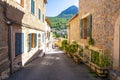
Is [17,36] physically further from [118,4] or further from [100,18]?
[118,4]

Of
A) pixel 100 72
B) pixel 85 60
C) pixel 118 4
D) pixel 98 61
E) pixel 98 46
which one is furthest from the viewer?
pixel 85 60

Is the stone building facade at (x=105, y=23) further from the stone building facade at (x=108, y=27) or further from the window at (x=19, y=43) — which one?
the window at (x=19, y=43)

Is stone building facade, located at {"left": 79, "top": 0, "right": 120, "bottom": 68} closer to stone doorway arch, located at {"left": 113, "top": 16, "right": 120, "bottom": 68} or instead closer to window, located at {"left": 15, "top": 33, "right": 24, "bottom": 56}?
stone doorway arch, located at {"left": 113, "top": 16, "right": 120, "bottom": 68}

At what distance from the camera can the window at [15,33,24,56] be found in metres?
11.1

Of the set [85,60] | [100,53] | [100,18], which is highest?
[100,18]

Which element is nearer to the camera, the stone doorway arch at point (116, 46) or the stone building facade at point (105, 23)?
the stone doorway arch at point (116, 46)

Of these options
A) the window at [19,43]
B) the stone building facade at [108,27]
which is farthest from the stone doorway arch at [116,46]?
the window at [19,43]

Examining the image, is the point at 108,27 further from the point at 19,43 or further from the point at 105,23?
the point at 19,43

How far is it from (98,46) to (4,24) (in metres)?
5.03

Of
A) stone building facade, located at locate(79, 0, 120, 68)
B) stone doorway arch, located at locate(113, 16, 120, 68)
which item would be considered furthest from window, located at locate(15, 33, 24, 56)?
stone doorway arch, located at locate(113, 16, 120, 68)

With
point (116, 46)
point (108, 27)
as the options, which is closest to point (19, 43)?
point (108, 27)

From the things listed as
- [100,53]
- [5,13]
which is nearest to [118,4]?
[100,53]

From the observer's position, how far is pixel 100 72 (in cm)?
920

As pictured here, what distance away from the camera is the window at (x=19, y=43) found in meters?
11.1
